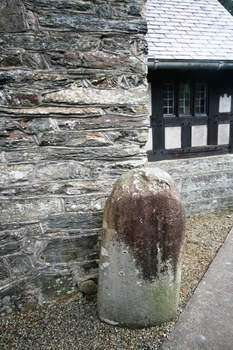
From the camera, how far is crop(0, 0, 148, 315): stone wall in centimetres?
178

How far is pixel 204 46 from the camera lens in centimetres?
416

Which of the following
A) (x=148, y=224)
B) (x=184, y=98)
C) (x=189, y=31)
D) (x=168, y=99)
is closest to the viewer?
(x=148, y=224)

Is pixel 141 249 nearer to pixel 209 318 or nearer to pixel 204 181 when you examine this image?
pixel 209 318

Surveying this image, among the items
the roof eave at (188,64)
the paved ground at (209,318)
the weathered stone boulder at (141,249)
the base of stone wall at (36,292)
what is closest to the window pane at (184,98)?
the roof eave at (188,64)

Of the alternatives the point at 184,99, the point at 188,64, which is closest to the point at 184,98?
the point at 184,99

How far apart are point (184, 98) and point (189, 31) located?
1313 mm

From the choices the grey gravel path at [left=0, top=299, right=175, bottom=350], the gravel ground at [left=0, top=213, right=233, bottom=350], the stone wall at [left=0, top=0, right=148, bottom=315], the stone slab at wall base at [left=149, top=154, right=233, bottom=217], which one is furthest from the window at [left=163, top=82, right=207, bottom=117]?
the grey gravel path at [left=0, top=299, right=175, bottom=350]

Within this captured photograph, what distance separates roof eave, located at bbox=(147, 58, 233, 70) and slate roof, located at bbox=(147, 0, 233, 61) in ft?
0.15

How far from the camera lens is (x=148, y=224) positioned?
1.79 meters

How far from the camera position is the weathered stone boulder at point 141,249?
1767 mm

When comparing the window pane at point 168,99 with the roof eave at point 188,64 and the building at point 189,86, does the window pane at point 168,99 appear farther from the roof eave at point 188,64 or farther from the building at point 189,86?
the roof eave at point 188,64

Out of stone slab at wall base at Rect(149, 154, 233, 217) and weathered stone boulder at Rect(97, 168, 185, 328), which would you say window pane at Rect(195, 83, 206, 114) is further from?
weathered stone boulder at Rect(97, 168, 185, 328)

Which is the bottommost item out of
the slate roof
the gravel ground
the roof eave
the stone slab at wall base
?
the stone slab at wall base

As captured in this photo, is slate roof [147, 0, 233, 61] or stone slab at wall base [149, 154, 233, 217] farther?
stone slab at wall base [149, 154, 233, 217]
